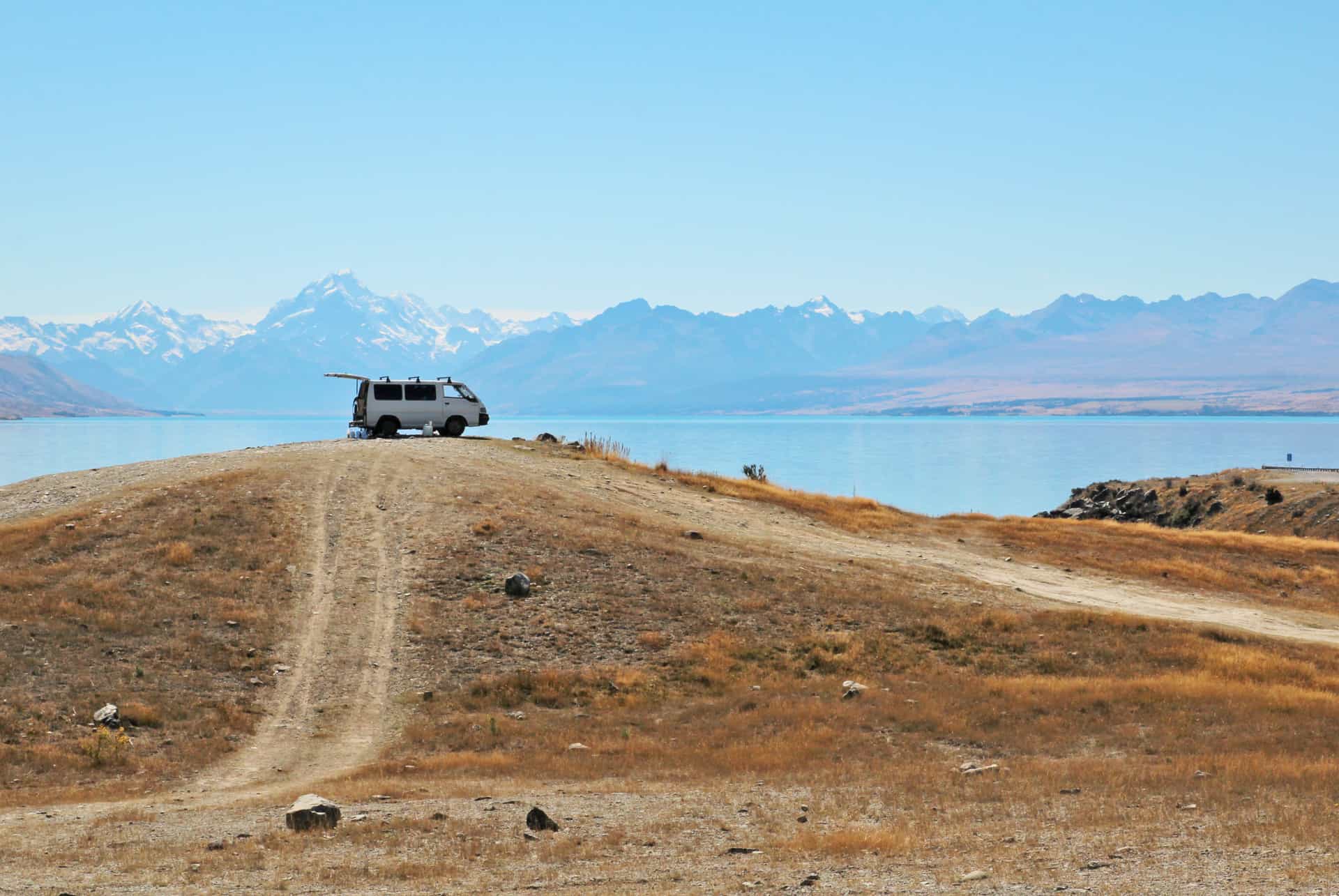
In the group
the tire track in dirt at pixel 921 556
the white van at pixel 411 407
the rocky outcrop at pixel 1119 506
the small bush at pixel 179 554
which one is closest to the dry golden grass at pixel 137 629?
the small bush at pixel 179 554

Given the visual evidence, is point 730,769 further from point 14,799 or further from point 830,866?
point 14,799

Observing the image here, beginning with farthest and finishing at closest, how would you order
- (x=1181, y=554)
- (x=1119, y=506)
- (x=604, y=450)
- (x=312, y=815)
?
(x=1119, y=506), (x=604, y=450), (x=1181, y=554), (x=312, y=815)

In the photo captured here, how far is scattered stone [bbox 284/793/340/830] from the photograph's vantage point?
15312mm

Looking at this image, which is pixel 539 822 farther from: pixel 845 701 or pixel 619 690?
pixel 845 701

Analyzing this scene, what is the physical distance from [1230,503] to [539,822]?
6666 centimetres

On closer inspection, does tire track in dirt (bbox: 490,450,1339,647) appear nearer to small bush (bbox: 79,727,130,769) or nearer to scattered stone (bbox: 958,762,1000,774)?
scattered stone (bbox: 958,762,1000,774)

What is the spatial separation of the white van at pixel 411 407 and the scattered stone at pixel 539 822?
35570mm

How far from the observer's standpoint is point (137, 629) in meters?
26.8

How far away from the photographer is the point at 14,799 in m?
18.5

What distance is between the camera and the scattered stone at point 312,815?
15.3m

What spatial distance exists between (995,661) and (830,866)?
50.3 ft

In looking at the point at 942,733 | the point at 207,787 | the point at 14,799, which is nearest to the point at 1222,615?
the point at 942,733

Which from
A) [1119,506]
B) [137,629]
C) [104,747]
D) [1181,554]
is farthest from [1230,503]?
[104,747]

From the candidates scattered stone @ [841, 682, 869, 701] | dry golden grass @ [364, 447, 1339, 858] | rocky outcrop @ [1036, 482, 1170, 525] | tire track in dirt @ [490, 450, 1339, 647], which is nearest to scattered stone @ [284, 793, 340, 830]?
dry golden grass @ [364, 447, 1339, 858]
